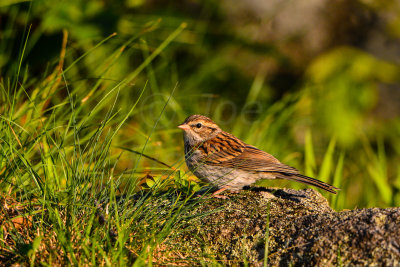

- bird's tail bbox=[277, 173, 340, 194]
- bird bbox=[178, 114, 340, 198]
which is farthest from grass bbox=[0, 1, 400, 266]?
bird's tail bbox=[277, 173, 340, 194]

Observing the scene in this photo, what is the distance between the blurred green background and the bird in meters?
0.62

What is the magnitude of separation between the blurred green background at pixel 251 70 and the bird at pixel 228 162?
0.62 metres

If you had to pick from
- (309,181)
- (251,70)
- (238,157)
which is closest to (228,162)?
(238,157)

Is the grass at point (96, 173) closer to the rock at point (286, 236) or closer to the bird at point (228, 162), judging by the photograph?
the rock at point (286, 236)

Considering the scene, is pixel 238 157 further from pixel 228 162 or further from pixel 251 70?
pixel 251 70

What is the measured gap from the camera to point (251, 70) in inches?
339

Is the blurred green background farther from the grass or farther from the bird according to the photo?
the bird

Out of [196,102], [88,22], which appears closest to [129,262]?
[88,22]

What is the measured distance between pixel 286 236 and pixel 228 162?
155cm

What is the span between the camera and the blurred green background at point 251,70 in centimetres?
590

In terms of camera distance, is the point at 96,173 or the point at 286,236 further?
the point at 96,173

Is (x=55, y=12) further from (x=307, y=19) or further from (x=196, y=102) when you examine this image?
(x=307, y=19)

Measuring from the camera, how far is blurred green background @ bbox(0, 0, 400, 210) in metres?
5.90

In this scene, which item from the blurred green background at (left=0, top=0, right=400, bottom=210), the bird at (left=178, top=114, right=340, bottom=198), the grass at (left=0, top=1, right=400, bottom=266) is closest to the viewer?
the grass at (left=0, top=1, right=400, bottom=266)
